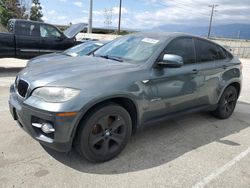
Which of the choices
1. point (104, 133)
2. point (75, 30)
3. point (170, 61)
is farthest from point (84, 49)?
point (104, 133)

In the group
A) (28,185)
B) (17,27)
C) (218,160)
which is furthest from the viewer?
(17,27)

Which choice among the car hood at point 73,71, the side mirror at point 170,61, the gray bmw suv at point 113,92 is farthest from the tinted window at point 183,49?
the car hood at point 73,71

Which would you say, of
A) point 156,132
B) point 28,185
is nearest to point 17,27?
point 156,132

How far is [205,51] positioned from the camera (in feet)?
15.5

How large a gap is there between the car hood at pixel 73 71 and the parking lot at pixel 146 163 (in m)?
0.98

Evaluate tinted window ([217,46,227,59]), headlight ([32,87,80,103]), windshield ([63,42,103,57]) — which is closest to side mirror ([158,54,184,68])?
headlight ([32,87,80,103])

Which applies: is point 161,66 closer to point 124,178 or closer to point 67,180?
point 124,178

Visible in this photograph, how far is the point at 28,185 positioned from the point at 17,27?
8.14m

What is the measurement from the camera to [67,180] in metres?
2.94

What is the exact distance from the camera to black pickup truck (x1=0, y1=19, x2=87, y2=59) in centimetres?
943

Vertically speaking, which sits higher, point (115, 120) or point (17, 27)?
point (17, 27)

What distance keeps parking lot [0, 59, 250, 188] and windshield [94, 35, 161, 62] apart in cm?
127

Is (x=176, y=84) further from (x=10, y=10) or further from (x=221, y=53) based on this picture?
(x=10, y=10)

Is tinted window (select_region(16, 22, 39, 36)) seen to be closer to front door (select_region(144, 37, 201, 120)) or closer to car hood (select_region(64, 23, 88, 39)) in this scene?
car hood (select_region(64, 23, 88, 39))
